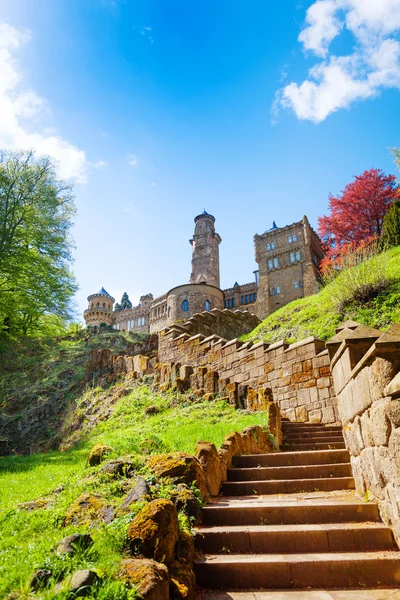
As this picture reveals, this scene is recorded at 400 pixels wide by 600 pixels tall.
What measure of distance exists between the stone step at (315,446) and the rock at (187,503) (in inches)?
132

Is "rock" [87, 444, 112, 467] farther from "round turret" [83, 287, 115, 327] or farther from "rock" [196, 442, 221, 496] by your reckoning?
"round turret" [83, 287, 115, 327]

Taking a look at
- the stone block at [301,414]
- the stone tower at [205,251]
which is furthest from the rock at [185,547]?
the stone tower at [205,251]

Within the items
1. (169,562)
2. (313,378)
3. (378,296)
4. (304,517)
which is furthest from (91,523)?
(378,296)

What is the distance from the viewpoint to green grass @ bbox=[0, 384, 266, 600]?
2490 mm

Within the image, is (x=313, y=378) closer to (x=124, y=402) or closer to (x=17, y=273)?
(x=124, y=402)

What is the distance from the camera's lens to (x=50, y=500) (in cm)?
468

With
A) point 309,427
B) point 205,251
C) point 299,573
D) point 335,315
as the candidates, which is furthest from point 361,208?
point 205,251

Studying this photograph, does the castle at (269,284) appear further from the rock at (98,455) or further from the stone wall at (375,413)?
the stone wall at (375,413)

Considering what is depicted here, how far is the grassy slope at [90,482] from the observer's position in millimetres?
2541

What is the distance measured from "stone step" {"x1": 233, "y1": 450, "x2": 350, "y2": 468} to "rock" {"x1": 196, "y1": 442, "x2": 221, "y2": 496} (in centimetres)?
95

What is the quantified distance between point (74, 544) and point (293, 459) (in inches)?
167

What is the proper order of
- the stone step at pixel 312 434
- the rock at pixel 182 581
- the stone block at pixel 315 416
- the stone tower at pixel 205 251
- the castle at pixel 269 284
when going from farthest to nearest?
the stone tower at pixel 205 251
the castle at pixel 269 284
the stone block at pixel 315 416
the stone step at pixel 312 434
the rock at pixel 182 581

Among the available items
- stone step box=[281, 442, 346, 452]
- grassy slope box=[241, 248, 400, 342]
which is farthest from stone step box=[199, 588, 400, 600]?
grassy slope box=[241, 248, 400, 342]

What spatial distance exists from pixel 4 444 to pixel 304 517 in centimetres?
1250
